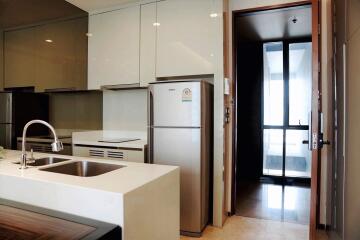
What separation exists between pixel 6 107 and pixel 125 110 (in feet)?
5.44

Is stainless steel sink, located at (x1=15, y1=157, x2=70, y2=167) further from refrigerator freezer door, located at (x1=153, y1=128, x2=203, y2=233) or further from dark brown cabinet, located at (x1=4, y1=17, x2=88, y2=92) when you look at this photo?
dark brown cabinet, located at (x1=4, y1=17, x2=88, y2=92)

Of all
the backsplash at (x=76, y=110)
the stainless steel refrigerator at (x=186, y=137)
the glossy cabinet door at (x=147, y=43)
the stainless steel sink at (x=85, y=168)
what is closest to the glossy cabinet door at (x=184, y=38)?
the glossy cabinet door at (x=147, y=43)

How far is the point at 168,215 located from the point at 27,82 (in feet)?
10.5

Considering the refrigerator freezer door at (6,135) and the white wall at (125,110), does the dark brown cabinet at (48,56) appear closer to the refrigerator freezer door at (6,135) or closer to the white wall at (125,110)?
the white wall at (125,110)

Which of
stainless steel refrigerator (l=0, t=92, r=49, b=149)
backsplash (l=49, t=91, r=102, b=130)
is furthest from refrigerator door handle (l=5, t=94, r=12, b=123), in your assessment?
backsplash (l=49, t=91, r=102, b=130)

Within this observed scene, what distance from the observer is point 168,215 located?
1511 millimetres

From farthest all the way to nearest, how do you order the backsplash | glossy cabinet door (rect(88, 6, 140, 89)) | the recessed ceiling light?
the backsplash
the recessed ceiling light
glossy cabinet door (rect(88, 6, 140, 89))

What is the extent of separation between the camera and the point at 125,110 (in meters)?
3.54

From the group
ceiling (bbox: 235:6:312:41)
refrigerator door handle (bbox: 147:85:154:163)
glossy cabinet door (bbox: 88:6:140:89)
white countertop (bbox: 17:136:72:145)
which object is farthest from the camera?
ceiling (bbox: 235:6:312:41)

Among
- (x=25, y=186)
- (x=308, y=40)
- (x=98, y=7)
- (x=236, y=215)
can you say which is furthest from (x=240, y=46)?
(x=25, y=186)

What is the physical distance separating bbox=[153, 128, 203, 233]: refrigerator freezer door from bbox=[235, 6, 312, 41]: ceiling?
5.55 feet

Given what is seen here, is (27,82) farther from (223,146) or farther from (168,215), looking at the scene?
(168,215)

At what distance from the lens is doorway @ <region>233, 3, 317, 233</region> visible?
4204mm

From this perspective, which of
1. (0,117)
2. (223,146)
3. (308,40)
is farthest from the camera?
(308,40)
